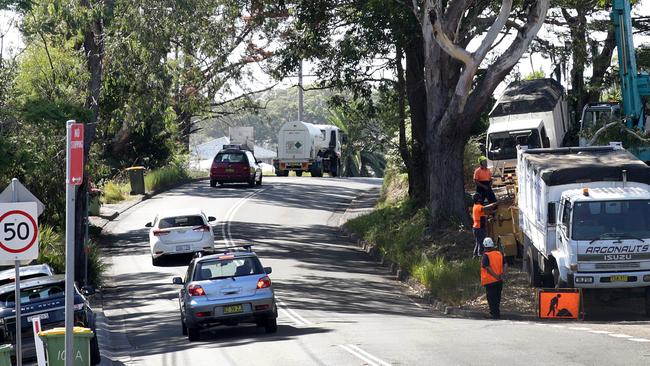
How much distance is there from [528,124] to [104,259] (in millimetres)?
15483

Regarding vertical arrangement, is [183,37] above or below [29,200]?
above

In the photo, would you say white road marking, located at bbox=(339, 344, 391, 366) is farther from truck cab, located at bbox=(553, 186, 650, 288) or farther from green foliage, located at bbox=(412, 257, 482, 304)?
green foliage, located at bbox=(412, 257, 482, 304)

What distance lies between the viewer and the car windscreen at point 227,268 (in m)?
20.1

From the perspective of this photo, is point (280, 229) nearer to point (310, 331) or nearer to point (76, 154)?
point (310, 331)

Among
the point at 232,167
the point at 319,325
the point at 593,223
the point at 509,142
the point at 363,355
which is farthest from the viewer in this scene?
the point at 232,167

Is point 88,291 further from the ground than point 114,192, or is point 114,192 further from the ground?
point 114,192

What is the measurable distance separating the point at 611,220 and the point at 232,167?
33043 mm

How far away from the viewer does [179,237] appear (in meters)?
31.8

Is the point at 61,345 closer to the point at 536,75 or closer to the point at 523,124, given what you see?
the point at 523,124

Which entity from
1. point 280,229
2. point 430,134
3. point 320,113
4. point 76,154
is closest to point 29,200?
point 76,154

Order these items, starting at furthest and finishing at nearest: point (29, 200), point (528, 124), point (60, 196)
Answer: point (528, 124)
point (60, 196)
point (29, 200)

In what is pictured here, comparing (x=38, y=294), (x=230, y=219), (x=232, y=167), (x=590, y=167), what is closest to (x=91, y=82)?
(x=38, y=294)

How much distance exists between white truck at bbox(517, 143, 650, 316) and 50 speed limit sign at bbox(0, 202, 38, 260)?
10.7m

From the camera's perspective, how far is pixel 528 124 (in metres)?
40.3
